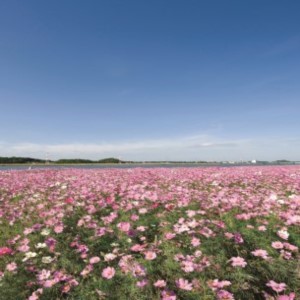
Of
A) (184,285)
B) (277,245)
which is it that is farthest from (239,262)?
(277,245)

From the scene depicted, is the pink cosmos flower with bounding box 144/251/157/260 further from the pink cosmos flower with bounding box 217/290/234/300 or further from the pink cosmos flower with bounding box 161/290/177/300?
the pink cosmos flower with bounding box 217/290/234/300

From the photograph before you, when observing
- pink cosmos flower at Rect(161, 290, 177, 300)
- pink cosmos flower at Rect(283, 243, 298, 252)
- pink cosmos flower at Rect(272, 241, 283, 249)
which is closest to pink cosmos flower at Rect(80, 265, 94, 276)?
pink cosmos flower at Rect(161, 290, 177, 300)

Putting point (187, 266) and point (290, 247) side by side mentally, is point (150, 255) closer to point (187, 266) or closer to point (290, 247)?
point (187, 266)

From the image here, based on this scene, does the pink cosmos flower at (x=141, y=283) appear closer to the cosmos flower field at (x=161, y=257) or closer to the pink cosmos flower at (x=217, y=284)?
the cosmos flower field at (x=161, y=257)

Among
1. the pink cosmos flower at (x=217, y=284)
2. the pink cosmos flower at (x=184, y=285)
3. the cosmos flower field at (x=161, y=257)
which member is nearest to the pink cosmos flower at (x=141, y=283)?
the cosmos flower field at (x=161, y=257)

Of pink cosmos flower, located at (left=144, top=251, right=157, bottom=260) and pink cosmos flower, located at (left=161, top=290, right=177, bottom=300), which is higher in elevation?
Answer: pink cosmos flower, located at (left=144, top=251, right=157, bottom=260)

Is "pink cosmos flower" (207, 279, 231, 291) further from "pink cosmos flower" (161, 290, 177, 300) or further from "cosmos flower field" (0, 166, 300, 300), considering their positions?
"pink cosmos flower" (161, 290, 177, 300)

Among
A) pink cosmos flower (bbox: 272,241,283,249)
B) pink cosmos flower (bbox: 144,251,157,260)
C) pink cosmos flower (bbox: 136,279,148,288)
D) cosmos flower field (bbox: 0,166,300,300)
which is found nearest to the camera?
pink cosmos flower (bbox: 136,279,148,288)

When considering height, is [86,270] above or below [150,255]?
below

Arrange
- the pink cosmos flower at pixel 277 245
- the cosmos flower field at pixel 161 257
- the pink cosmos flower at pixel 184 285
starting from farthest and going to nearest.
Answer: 1. the pink cosmos flower at pixel 277 245
2. the cosmos flower field at pixel 161 257
3. the pink cosmos flower at pixel 184 285

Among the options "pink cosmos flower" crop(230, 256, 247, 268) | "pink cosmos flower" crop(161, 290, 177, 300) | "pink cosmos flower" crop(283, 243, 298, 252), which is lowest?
"pink cosmos flower" crop(161, 290, 177, 300)

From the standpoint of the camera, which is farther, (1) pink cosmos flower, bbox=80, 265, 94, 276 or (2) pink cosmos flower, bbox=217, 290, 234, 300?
(1) pink cosmos flower, bbox=80, 265, 94, 276

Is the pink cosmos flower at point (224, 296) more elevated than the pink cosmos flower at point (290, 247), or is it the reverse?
the pink cosmos flower at point (290, 247)

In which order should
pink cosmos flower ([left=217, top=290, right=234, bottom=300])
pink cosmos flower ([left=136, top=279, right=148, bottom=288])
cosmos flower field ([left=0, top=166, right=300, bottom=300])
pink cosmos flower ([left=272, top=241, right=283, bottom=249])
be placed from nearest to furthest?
pink cosmos flower ([left=217, top=290, right=234, bottom=300]), pink cosmos flower ([left=136, top=279, right=148, bottom=288]), cosmos flower field ([left=0, top=166, right=300, bottom=300]), pink cosmos flower ([left=272, top=241, right=283, bottom=249])
